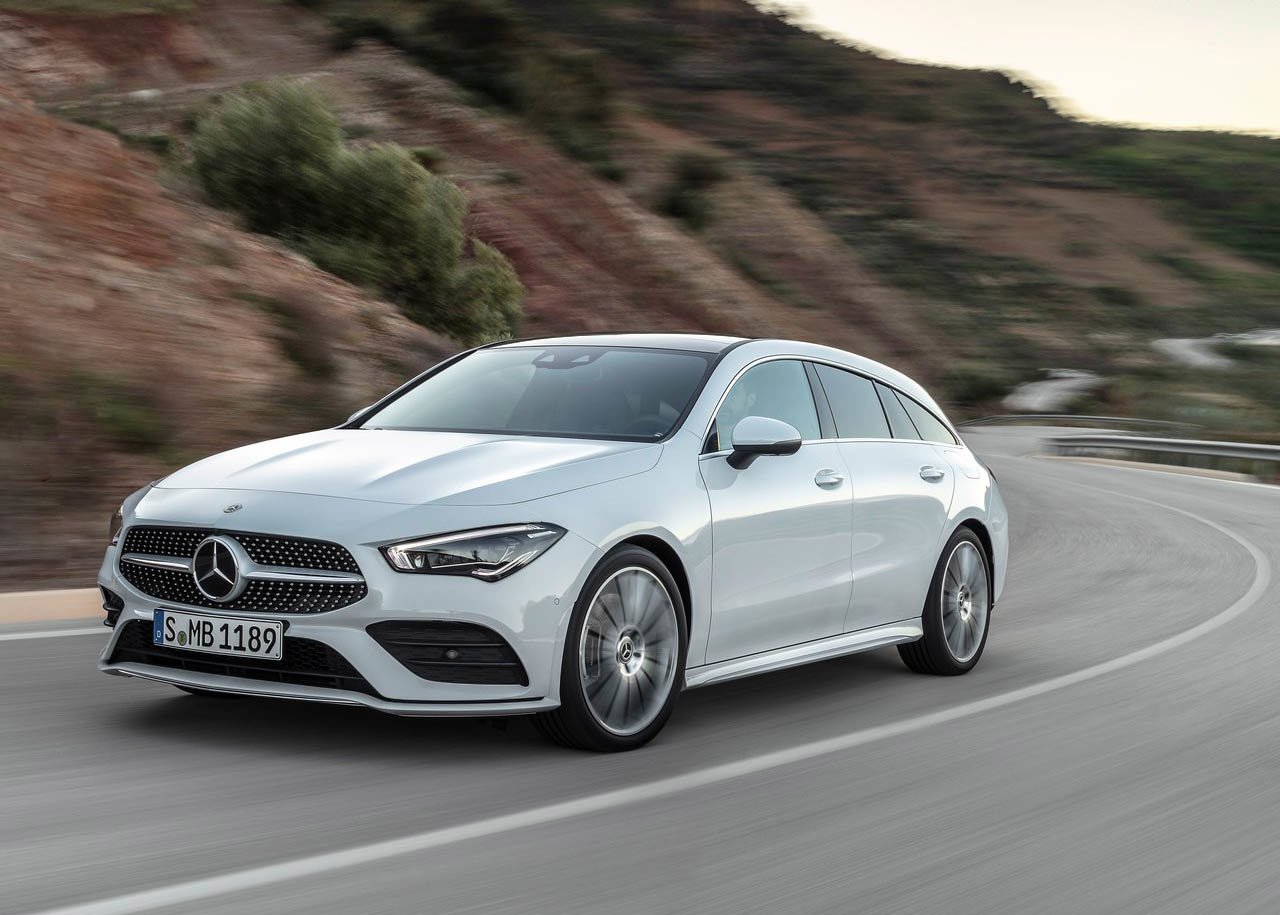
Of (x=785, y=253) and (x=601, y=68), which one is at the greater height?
(x=601, y=68)

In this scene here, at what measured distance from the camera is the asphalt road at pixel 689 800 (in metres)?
4.39

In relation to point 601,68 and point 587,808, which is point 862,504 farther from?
point 601,68

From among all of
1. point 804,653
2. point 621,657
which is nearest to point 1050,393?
point 804,653

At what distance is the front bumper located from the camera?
17.9ft

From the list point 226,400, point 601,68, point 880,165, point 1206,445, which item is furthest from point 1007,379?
point 226,400

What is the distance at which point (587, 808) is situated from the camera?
5.23 m

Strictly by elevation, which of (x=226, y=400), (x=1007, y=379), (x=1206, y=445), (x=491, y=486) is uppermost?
(x=491, y=486)

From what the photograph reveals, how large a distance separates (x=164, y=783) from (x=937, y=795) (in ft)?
8.34

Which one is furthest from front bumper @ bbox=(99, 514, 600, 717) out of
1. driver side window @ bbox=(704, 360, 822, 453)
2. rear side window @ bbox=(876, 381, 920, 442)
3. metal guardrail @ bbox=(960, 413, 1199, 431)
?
metal guardrail @ bbox=(960, 413, 1199, 431)

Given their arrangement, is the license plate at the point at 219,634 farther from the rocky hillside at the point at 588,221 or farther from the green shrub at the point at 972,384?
the green shrub at the point at 972,384

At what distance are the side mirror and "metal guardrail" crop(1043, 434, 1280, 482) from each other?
26.4 metres

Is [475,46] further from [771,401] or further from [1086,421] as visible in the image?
[771,401]

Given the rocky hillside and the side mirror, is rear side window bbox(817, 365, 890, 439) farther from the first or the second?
the rocky hillside

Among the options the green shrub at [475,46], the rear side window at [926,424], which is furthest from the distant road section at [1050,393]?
the rear side window at [926,424]
